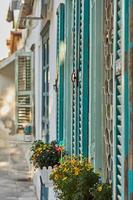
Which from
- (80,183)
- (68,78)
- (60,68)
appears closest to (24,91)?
(60,68)

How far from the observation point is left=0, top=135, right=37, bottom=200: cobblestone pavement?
8.40 m

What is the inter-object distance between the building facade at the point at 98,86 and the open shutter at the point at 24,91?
4147 mm

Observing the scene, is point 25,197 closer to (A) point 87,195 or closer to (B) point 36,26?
(B) point 36,26

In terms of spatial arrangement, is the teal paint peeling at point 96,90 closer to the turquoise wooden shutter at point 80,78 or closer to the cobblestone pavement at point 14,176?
the turquoise wooden shutter at point 80,78

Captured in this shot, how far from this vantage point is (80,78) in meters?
3.70

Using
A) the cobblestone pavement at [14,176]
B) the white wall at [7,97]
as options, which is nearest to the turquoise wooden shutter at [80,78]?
the cobblestone pavement at [14,176]

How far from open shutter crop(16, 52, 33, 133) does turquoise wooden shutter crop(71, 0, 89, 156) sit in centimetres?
612

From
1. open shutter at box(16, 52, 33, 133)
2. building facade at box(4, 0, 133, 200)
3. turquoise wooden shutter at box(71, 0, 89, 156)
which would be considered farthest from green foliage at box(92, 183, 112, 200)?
open shutter at box(16, 52, 33, 133)

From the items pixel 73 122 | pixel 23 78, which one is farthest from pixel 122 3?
pixel 23 78

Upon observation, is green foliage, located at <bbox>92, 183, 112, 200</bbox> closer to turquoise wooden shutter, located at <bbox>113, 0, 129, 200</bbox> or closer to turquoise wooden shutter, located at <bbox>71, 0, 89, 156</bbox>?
turquoise wooden shutter, located at <bbox>113, 0, 129, 200</bbox>

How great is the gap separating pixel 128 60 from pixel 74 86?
207 centimetres

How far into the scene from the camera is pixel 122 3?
83.7 inches

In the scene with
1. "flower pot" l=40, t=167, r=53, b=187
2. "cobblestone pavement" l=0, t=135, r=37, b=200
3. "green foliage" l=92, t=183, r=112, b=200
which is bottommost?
"cobblestone pavement" l=0, t=135, r=37, b=200

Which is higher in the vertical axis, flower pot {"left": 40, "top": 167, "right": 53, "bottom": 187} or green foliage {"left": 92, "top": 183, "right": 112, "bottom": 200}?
green foliage {"left": 92, "top": 183, "right": 112, "bottom": 200}
